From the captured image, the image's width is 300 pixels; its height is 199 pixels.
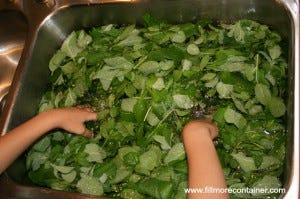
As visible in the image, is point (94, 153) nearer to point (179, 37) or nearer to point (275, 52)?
point (179, 37)

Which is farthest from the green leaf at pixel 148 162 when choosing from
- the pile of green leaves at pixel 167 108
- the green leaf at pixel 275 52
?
the green leaf at pixel 275 52

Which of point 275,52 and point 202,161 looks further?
point 275,52

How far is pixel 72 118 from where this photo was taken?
4.32ft

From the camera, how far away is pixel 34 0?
160 cm

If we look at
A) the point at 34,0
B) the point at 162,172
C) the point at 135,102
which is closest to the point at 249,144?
the point at 162,172

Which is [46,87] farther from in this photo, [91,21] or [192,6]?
[192,6]

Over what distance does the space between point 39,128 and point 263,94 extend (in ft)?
2.56

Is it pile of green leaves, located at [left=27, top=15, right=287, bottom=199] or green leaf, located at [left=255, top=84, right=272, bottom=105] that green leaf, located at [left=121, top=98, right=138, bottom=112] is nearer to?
pile of green leaves, located at [left=27, top=15, right=287, bottom=199]

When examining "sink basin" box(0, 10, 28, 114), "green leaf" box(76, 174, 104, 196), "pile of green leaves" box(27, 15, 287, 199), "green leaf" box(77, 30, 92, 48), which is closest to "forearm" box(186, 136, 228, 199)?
"pile of green leaves" box(27, 15, 287, 199)

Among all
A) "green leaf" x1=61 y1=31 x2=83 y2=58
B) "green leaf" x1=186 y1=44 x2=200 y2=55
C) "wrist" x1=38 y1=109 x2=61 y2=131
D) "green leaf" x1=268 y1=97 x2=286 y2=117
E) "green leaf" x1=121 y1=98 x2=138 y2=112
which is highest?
"green leaf" x1=186 y1=44 x2=200 y2=55

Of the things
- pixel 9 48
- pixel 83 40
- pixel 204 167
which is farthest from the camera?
pixel 9 48

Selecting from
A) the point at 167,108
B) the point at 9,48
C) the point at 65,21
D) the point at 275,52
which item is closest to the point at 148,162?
the point at 167,108

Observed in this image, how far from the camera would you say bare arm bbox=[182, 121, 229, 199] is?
978mm

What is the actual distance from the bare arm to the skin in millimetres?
412
